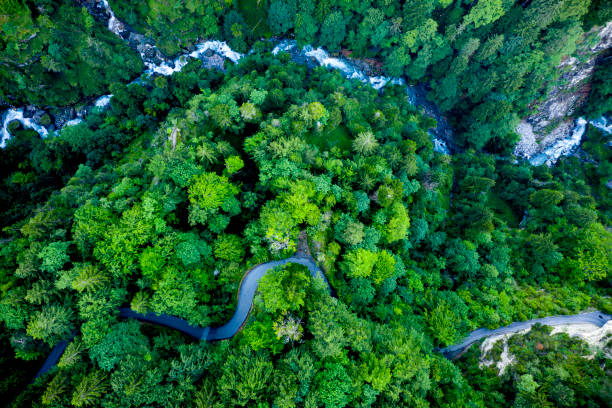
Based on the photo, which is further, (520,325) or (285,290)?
(520,325)

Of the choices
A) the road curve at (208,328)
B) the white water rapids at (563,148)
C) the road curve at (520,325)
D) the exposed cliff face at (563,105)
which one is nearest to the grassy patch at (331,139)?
the road curve at (208,328)

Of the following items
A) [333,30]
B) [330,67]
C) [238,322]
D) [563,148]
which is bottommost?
[238,322]

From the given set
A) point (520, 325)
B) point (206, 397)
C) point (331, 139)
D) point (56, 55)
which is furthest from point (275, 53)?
point (520, 325)

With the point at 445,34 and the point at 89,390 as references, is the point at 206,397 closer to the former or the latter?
the point at 89,390

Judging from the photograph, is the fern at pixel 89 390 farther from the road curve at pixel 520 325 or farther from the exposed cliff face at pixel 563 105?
the exposed cliff face at pixel 563 105

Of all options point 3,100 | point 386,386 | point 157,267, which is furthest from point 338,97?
point 3,100

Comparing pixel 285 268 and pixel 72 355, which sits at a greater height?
pixel 285 268
